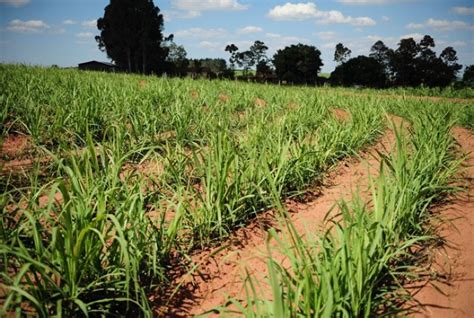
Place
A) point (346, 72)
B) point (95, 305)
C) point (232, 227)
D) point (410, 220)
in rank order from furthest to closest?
point (346, 72)
point (232, 227)
point (410, 220)
point (95, 305)

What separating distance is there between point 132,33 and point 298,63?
78.6 feet

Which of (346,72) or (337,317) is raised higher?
(346,72)

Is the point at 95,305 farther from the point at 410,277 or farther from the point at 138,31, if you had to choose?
the point at 138,31

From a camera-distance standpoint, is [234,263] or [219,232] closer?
[234,263]

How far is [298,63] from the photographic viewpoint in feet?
145

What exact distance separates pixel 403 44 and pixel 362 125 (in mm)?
38274

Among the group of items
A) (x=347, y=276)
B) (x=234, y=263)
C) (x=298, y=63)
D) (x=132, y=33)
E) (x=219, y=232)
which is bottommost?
(x=234, y=263)

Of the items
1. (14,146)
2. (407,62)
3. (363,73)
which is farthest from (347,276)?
(363,73)

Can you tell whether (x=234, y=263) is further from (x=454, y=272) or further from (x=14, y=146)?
(x=14, y=146)

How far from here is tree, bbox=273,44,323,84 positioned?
43.5m

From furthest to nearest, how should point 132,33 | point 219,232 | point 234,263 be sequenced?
1. point 132,33
2. point 219,232
3. point 234,263

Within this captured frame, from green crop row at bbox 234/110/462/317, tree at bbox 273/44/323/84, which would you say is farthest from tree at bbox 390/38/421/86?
green crop row at bbox 234/110/462/317

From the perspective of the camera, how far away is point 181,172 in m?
2.55

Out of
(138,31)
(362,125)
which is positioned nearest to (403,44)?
(138,31)
